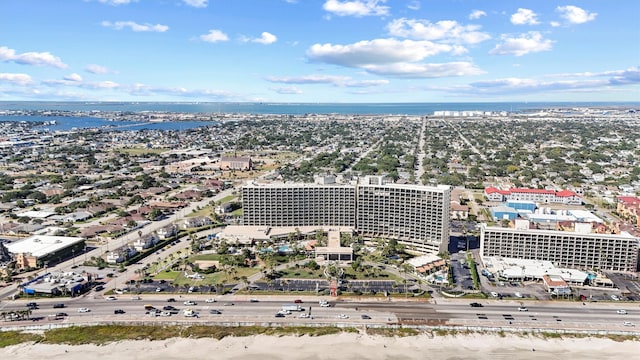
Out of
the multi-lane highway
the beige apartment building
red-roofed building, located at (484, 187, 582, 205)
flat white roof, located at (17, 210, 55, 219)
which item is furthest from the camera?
red-roofed building, located at (484, 187, 582, 205)

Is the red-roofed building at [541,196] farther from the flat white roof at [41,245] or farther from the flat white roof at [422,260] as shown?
the flat white roof at [41,245]

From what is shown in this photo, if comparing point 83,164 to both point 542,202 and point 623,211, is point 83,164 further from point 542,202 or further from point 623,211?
point 623,211

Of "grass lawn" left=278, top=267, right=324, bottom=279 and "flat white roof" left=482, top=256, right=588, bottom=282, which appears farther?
"grass lawn" left=278, top=267, right=324, bottom=279

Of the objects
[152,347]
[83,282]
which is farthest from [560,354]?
[83,282]

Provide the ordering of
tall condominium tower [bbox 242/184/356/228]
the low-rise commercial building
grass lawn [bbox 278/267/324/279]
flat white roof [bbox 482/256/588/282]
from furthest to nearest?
tall condominium tower [bbox 242/184/356/228] < the low-rise commercial building < grass lawn [bbox 278/267/324/279] < flat white roof [bbox 482/256/588/282]

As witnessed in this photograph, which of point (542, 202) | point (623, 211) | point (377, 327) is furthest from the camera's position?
point (542, 202)

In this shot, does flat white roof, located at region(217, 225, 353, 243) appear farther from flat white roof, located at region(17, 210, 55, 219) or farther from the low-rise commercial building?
flat white roof, located at region(17, 210, 55, 219)

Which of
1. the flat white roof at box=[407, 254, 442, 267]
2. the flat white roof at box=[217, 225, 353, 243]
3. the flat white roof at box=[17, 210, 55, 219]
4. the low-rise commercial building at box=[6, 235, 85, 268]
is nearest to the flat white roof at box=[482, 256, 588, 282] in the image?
the flat white roof at box=[407, 254, 442, 267]
